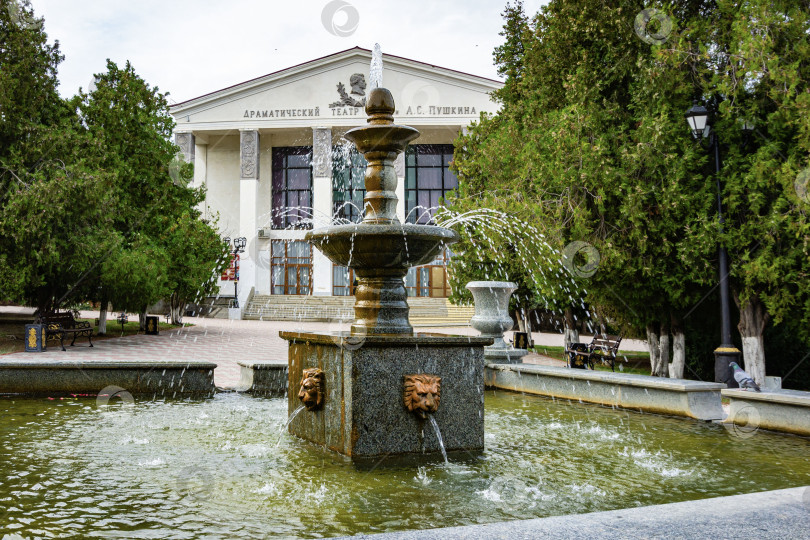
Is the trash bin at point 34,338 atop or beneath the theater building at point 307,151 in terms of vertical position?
beneath

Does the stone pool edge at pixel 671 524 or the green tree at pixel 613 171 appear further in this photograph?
the green tree at pixel 613 171

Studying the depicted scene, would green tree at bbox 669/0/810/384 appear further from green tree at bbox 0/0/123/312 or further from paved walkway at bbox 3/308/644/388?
green tree at bbox 0/0/123/312

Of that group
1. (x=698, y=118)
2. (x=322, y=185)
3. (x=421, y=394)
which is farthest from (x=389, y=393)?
(x=322, y=185)

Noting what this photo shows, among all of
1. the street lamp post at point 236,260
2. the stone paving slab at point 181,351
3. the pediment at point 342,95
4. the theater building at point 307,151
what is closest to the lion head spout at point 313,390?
the stone paving slab at point 181,351

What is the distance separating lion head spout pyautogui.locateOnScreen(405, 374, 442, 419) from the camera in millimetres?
5107

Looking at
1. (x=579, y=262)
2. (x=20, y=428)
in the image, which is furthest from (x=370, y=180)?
(x=579, y=262)

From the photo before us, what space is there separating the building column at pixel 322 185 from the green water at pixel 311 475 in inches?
1396

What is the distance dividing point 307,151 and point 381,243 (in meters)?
42.1

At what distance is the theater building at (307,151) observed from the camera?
43469mm

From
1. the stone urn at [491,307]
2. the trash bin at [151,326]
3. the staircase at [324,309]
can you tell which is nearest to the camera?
the stone urn at [491,307]

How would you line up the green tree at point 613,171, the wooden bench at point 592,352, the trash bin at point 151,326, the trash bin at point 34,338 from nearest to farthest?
the green tree at point 613,171, the wooden bench at point 592,352, the trash bin at point 34,338, the trash bin at point 151,326

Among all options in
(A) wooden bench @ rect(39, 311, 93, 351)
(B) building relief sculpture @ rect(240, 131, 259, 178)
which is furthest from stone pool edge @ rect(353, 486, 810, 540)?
(B) building relief sculpture @ rect(240, 131, 259, 178)

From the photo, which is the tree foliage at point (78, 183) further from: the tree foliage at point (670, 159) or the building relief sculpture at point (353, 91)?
the building relief sculpture at point (353, 91)

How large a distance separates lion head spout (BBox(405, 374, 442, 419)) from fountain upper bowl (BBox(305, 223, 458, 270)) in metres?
1.04
